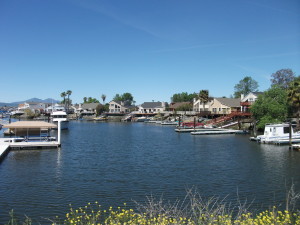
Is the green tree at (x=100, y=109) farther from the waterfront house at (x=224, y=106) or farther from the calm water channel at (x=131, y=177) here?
the calm water channel at (x=131, y=177)

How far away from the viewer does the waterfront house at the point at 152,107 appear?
148250 mm

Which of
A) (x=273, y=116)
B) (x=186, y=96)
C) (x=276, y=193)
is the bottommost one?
(x=276, y=193)

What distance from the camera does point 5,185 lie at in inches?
877

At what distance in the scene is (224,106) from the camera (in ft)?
330

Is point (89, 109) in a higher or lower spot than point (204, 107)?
higher

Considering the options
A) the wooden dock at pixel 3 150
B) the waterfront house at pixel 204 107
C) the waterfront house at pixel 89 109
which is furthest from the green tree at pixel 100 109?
the wooden dock at pixel 3 150

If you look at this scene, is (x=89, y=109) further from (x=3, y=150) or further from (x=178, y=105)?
(x=3, y=150)

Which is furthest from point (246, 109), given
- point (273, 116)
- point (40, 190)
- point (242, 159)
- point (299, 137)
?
point (40, 190)

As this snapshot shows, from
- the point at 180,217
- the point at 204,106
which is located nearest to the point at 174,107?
the point at 204,106

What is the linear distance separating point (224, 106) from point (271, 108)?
37711 mm

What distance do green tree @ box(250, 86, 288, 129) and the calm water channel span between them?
25.7m

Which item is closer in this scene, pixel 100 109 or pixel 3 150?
pixel 3 150

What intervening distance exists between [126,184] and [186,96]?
145670mm

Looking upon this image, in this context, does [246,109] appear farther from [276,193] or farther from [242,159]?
[276,193]
